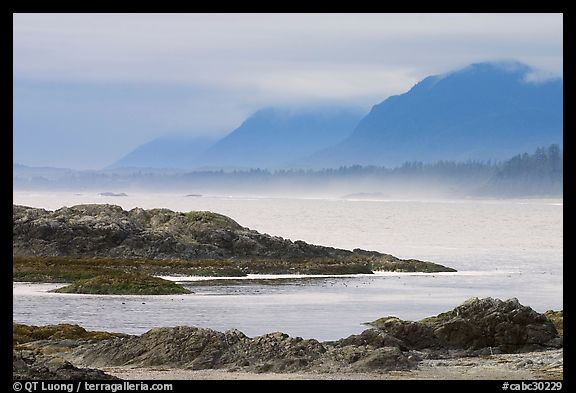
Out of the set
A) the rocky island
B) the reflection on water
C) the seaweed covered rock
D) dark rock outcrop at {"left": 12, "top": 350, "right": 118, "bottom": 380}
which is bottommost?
dark rock outcrop at {"left": 12, "top": 350, "right": 118, "bottom": 380}

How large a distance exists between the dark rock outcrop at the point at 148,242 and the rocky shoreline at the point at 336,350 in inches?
1216

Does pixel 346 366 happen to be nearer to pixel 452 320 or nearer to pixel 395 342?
pixel 395 342

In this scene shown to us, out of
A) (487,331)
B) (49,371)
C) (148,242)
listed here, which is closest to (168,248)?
(148,242)

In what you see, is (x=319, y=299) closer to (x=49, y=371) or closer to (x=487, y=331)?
(x=487, y=331)

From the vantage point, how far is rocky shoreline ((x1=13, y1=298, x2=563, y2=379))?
930 inches

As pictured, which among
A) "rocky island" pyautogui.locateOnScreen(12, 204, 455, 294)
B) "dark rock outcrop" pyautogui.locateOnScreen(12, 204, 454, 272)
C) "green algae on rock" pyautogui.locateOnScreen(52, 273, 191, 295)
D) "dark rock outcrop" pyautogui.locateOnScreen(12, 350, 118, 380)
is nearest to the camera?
"dark rock outcrop" pyautogui.locateOnScreen(12, 350, 118, 380)

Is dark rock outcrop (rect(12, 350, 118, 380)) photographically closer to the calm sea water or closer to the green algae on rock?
the calm sea water

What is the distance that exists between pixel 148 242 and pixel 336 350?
130ft

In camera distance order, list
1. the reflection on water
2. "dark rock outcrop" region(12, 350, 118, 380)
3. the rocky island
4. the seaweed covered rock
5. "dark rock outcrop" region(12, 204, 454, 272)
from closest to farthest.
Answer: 1. "dark rock outcrop" region(12, 350, 118, 380)
2. the seaweed covered rock
3. the reflection on water
4. the rocky island
5. "dark rock outcrop" region(12, 204, 454, 272)

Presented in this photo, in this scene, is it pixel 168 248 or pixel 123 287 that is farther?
pixel 168 248

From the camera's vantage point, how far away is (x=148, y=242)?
208ft

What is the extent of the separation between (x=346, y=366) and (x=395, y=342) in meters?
3.57

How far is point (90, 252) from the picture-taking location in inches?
2461

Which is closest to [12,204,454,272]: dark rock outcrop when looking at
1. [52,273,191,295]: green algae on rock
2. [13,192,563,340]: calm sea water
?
[13,192,563,340]: calm sea water
